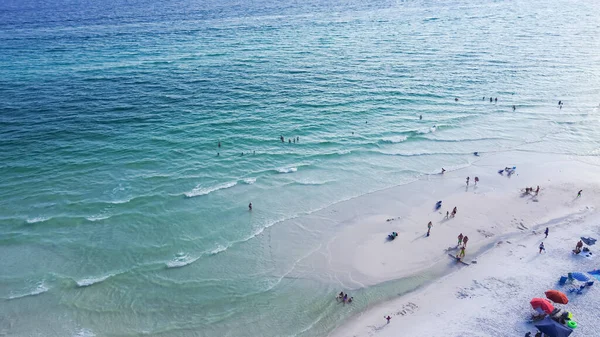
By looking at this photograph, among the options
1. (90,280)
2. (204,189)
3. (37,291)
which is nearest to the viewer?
(37,291)

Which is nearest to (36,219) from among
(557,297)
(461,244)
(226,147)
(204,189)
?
(204,189)

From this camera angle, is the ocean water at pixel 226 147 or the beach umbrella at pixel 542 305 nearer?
the beach umbrella at pixel 542 305

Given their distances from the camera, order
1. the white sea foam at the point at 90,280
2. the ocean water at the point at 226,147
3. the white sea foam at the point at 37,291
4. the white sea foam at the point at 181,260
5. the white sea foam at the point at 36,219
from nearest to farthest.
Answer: the white sea foam at the point at 37,291 → the ocean water at the point at 226,147 → the white sea foam at the point at 90,280 → the white sea foam at the point at 181,260 → the white sea foam at the point at 36,219

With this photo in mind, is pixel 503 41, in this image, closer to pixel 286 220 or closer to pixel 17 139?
pixel 286 220

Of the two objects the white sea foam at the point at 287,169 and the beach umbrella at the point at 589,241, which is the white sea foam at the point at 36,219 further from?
the beach umbrella at the point at 589,241

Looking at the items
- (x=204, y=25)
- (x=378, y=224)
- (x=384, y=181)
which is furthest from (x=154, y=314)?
(x=204, y=25)

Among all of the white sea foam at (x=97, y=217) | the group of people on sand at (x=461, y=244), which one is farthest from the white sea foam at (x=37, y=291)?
the group of people on sand at (x=461, y=244)

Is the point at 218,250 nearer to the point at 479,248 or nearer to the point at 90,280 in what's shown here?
the point at 90,280
